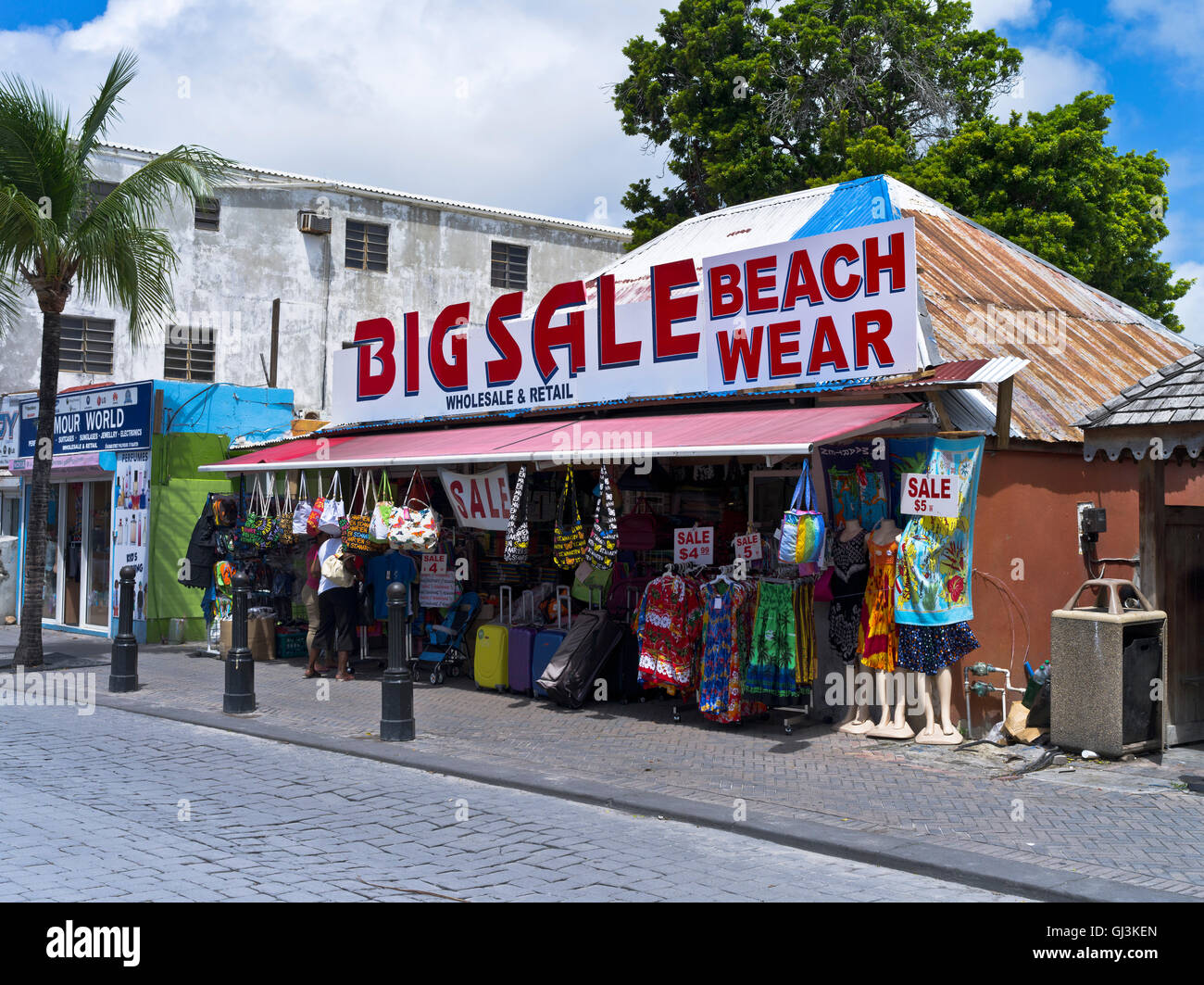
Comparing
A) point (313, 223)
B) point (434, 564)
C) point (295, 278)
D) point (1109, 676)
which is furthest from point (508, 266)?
point (1109, 676)

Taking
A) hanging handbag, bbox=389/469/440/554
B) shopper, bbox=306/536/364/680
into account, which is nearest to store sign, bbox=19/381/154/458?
shopper, bbox=306/536/364/680

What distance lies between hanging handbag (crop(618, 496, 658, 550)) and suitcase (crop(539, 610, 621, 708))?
2.62 feet

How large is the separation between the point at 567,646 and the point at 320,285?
21.9 m

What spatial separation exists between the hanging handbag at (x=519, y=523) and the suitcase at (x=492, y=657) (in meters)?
1.20

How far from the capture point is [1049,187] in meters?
22.2

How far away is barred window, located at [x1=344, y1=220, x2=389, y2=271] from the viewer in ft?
104

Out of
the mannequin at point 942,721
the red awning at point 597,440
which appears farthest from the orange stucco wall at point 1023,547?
the red awning at point 597,440

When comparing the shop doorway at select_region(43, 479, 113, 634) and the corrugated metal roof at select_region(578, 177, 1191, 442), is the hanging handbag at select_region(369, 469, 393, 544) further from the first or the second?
the shop doorway at select_region(43, 479, 113, 634)

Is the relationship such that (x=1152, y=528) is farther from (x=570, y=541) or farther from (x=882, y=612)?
(x=570, y=541)

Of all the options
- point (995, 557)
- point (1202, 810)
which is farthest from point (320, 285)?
point (1202, 810)

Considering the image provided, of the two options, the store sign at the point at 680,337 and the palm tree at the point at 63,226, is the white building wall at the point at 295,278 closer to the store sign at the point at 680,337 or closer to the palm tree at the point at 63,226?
the palm tree at the point at 63,226
